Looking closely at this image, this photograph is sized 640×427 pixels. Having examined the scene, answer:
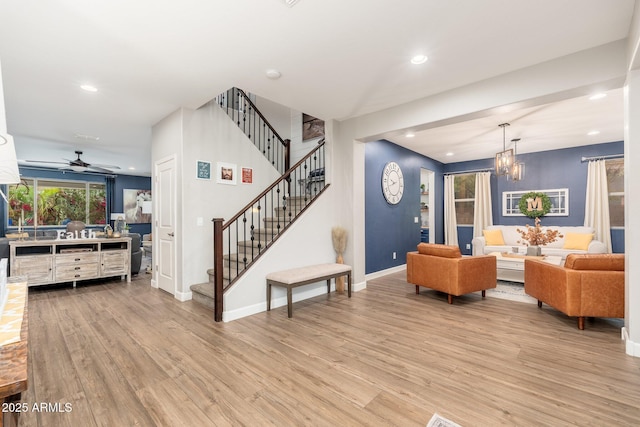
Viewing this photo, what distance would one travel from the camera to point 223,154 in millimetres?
4773

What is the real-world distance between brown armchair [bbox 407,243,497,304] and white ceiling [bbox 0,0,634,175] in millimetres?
2224

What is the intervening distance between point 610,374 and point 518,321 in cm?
114

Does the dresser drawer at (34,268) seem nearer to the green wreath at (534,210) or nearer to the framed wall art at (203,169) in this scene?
the framed wall art at (203,169)

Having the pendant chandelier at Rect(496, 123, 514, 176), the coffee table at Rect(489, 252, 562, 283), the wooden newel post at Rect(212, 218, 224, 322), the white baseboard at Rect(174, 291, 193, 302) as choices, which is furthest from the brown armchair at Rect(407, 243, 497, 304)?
the white baseboard at Rect(174, 291, 193, 302)

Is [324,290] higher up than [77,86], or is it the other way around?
[77,86]

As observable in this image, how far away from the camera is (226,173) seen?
4793 mm

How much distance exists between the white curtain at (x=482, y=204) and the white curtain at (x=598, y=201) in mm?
1986

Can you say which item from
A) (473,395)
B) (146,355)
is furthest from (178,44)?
(473,395)

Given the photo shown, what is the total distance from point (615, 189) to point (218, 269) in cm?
835

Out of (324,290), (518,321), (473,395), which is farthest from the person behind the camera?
(324,290)

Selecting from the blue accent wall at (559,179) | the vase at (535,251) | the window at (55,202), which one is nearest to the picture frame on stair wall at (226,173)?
the vase at (535,251)

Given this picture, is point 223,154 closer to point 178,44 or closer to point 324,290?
point 178,44

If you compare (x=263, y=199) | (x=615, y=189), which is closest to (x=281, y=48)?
(x=263, y=199)

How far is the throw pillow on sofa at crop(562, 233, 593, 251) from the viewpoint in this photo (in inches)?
238
